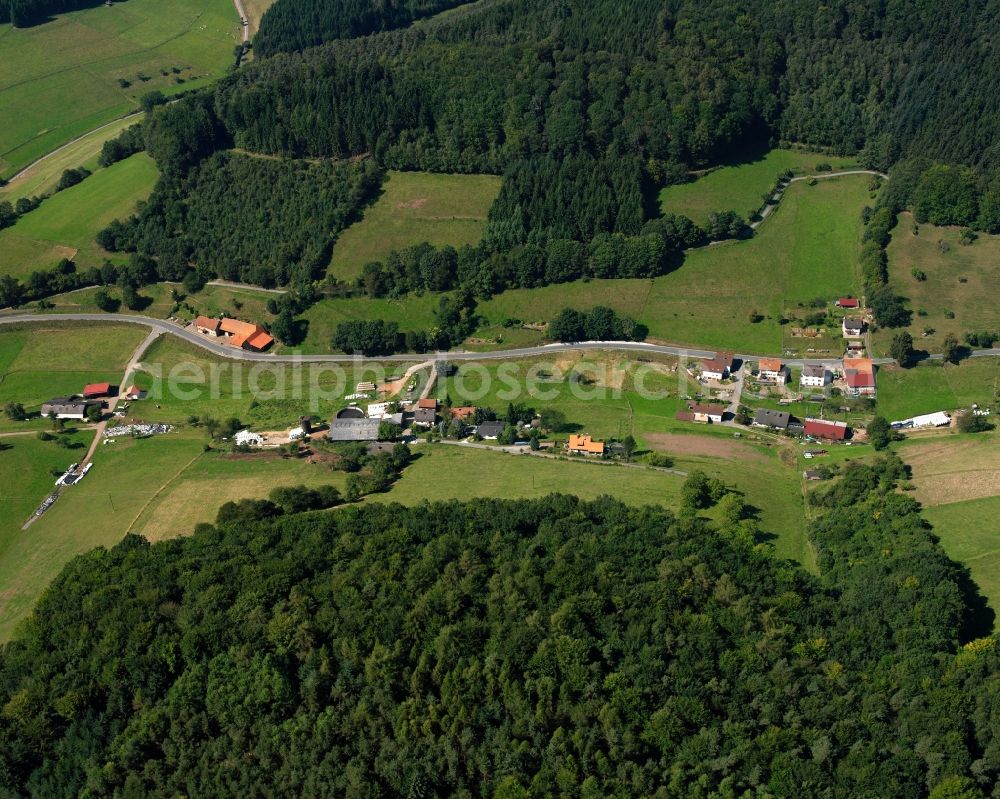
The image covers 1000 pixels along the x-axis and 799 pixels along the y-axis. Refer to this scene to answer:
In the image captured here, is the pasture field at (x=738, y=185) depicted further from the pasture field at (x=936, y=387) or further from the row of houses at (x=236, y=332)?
the row of houses at (x=236, y=332)

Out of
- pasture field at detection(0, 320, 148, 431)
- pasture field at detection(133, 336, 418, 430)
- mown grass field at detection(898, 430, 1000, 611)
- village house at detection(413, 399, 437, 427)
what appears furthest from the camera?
pasture field at detection(0, 320, 148, 431)

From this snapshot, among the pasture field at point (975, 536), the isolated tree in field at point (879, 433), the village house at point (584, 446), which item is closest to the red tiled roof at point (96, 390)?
the village house at point (584, 446)

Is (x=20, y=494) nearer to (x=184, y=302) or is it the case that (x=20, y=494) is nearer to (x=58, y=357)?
(x=58, y=357)

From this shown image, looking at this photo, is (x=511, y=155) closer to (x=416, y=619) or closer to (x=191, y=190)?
(x=191, y=190)

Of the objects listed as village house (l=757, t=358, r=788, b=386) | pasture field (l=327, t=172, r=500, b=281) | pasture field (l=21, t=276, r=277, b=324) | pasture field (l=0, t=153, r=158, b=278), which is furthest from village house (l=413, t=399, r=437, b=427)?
pasture field (l=0, t=153, r=158, b=278)

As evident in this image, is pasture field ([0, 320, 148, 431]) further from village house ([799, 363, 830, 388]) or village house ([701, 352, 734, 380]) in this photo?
village house ([799, 363, 830, 388])

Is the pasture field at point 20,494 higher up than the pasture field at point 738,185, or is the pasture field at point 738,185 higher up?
the pasture field at point 738,185

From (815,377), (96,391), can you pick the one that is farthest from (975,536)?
(96,391)

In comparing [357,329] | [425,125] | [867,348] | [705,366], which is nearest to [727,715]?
[705,366]
